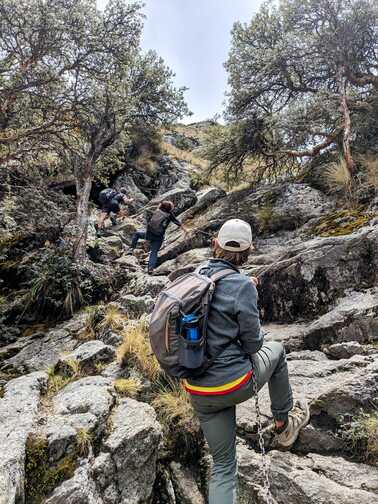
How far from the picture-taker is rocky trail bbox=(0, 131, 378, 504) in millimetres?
3484

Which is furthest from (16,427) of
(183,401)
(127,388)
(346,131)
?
(346,131)

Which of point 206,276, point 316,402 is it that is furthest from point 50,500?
point 316,402

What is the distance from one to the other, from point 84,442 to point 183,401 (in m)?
1.43

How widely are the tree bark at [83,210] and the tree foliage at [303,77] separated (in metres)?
6.05

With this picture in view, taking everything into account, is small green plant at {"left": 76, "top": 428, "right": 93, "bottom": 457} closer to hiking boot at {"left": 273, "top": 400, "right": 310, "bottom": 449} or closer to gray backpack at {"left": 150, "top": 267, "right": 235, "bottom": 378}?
gray backpack at {"left": 150, "top": 267, "right": 235, "bottom": 378}

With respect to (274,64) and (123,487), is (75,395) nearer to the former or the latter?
(123,487)

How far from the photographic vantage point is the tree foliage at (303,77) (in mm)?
12172

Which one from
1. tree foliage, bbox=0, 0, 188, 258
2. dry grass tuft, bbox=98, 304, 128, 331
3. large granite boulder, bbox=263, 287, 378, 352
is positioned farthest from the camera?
tree foliage, bbox=0, 0, 188, 258

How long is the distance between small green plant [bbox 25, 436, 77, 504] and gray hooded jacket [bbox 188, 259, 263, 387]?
5.90ft

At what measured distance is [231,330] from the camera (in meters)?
3.00

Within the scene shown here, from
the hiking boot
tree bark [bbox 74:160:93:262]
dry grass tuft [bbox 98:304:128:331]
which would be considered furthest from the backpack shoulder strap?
tree bark [bbox 74:160:93:262]

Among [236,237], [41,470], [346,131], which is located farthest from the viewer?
[346,131]

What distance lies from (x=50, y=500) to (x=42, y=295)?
25.3 ft

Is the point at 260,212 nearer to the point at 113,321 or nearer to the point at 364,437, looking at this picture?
the point at 113,321
